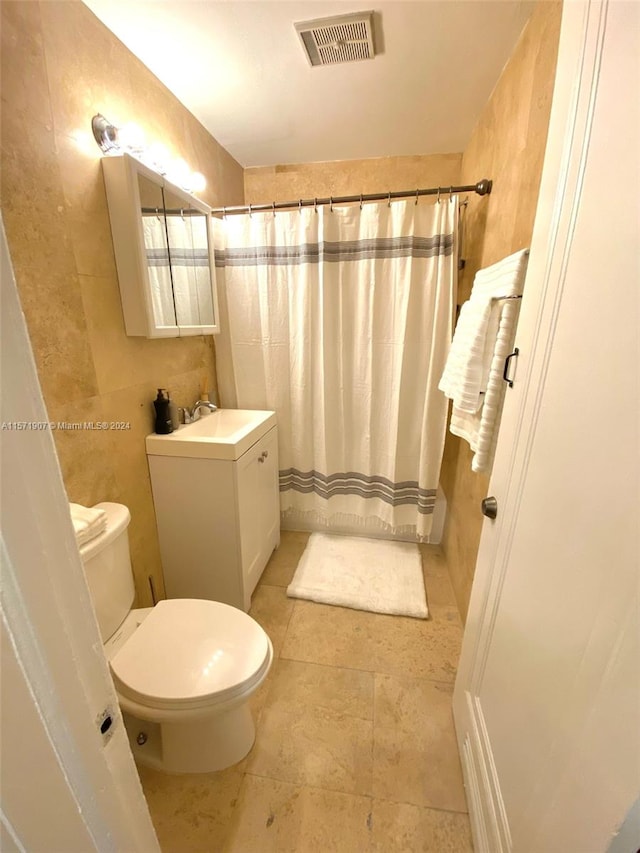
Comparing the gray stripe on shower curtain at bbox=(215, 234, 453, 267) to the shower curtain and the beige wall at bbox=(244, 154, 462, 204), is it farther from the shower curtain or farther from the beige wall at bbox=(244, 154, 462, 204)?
the beige wall at bbox=(244, 154, 462, 204)

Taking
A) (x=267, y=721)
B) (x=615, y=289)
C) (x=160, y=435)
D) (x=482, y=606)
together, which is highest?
(x=615, y=289)

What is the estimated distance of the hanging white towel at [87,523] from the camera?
0.89 m

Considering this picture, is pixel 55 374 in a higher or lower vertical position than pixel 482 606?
higher

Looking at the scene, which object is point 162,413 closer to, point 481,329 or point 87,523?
point 87,523

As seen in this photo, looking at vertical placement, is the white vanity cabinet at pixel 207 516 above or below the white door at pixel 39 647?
below

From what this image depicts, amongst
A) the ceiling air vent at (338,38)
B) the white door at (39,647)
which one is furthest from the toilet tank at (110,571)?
the ceiling air vent at (338,38)

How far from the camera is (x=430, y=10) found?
1084 mm

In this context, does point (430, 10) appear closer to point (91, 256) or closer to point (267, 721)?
point (91, 256)

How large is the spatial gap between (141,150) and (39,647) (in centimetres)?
157

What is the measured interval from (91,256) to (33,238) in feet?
0.63

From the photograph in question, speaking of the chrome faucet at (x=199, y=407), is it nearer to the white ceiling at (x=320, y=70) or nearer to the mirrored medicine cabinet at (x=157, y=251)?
the mirrored medicine cabinet at (x=157, y=251)

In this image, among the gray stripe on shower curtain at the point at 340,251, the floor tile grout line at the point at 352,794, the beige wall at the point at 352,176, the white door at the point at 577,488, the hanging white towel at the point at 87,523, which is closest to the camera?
the white door at the point at 577,488

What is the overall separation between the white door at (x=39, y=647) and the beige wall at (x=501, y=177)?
133 centimetres

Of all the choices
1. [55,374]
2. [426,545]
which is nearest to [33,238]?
[55,374]
